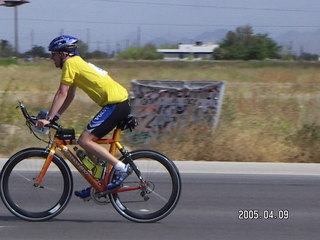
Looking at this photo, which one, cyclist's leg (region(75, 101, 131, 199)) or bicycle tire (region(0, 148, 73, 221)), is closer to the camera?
cyclist's leg (region(75, 101, 131, 199))

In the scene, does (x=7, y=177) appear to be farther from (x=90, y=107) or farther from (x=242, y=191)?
(x=90, y=107)

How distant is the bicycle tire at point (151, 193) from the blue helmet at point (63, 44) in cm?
125

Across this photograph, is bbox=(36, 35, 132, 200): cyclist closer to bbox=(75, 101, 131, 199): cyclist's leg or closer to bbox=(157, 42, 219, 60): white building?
bbox=(75, 101, 131, 199): cyclist's leg

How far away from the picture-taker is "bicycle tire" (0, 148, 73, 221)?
679 centimetres

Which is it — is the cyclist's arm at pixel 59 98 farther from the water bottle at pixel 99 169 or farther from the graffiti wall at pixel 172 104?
the graffiti wall at pixel 172 104

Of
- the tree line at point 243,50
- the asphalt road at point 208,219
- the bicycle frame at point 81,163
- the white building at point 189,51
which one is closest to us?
the asphalt road at point 208,219

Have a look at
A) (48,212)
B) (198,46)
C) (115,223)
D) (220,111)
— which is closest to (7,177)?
(48,212)

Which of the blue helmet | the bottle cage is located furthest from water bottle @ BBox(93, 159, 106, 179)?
the blue helmet

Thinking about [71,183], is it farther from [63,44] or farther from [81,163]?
[63,44]

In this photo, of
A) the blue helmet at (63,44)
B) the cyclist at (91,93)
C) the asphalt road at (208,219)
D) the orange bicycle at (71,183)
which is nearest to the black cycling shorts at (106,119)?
the cyclist at (91,93)

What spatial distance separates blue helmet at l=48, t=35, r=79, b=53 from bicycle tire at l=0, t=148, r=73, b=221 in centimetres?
104

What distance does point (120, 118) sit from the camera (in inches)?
264

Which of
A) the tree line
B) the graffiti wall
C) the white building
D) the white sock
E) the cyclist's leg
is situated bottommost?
the white building

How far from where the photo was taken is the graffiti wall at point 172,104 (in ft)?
38.6
